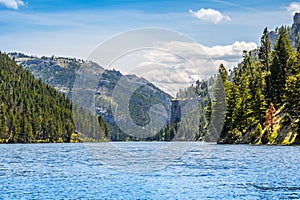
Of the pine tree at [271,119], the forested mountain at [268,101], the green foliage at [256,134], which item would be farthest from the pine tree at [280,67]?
the green foliage at [256,134]

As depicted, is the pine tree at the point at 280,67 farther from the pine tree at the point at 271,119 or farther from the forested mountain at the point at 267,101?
the pine tree at the point at 271,119

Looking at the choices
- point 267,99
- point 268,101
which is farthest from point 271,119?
point 267,99

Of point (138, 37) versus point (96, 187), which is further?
point (138, 37)

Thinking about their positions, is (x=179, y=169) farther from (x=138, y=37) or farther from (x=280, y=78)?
(x=280, y=78)

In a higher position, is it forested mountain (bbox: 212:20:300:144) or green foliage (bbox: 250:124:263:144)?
forested mountain (bbox: 212:20:300:144)

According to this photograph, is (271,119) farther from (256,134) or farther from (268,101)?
(268,101)

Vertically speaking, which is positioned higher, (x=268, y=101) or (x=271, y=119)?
(x=268, y=101)

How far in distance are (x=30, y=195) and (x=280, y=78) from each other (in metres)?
90.4

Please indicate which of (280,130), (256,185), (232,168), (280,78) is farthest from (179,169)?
(280,78)

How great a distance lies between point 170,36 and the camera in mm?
58812

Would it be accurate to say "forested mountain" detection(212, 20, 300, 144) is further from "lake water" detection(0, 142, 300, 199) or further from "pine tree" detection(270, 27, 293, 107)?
"lake water" detection(0, 142, 300, 199)

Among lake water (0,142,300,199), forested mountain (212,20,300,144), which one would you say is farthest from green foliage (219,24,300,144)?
lake water (0,142,300,199)

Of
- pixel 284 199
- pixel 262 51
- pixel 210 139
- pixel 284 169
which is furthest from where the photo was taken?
pixel 210 139

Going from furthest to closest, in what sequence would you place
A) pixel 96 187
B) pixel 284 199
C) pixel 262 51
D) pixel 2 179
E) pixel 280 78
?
pixel 262 51, pixel 280 78, pixel 2 179, pixel 96 187, pixel 284 199
